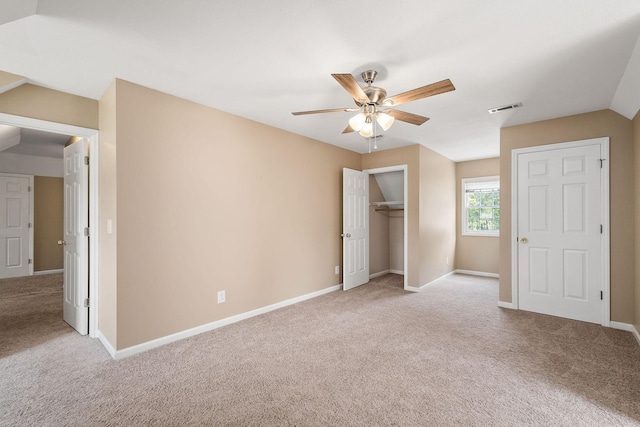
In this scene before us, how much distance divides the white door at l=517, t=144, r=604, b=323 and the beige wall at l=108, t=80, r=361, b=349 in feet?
9.45

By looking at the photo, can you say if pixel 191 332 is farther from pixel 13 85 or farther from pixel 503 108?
pixel 503 108

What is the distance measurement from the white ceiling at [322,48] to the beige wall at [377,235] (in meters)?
2.88

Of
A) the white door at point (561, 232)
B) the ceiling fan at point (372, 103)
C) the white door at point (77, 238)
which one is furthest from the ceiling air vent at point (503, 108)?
the white door at point (77, 238)

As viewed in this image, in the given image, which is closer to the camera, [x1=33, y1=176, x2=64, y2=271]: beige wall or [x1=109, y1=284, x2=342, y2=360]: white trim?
[x1=109, y1=284, x2=342, y2=360]: white trim

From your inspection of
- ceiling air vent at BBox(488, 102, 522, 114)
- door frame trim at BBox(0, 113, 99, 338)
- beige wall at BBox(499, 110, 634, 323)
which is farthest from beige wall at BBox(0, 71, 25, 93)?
beige wall at BBox(499, 110, 634, 323)

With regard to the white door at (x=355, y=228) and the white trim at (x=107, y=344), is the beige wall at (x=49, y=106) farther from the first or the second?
the white door at (x=355, y=228)

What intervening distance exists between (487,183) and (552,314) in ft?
10.1

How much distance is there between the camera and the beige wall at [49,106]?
250cm

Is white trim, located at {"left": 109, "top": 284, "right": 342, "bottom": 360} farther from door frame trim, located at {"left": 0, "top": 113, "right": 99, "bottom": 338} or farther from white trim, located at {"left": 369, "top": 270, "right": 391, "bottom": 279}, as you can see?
white trim, located at {"left": 369, "top": 270, "right": 391, "bottom": 279}

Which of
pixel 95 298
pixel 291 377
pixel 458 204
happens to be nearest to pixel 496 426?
pixel 291 377

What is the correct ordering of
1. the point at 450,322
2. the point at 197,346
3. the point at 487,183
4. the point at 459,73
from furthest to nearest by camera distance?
1. the point at 487,183
2. the point at 450,322
3. the point at 197,346
4. the point at 459,73

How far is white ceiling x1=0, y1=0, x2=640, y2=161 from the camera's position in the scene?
65.7 inches

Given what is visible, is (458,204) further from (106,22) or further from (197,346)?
(106,22)

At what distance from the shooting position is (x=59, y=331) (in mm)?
3102
